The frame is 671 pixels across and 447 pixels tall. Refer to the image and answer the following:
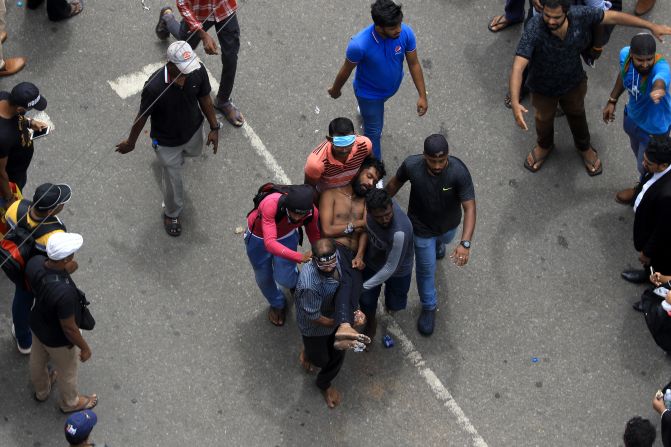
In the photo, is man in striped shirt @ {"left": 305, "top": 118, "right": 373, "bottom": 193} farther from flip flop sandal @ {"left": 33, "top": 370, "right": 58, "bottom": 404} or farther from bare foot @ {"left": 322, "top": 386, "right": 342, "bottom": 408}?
flip flop sandal @ {"left": 33, "top": 370, "right": 58, "bottom": 404}

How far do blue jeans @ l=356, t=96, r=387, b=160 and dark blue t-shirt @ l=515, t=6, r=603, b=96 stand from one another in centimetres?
131

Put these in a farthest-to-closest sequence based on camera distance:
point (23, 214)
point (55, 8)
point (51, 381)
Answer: point (55, 8), point (51, 381), point (23, 214)

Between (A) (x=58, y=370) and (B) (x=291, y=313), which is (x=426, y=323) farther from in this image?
(A) (x=58, y=370)

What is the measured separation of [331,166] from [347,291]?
110 cm

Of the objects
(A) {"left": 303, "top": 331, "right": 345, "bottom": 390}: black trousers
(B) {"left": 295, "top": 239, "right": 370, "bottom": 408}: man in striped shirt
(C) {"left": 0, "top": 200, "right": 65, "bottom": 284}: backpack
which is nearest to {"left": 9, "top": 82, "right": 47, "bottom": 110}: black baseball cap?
(C) {"left": 0, "top": 200, "right": 65, "bottom": 284}: backpack

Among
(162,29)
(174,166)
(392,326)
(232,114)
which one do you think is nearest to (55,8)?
(162,29)

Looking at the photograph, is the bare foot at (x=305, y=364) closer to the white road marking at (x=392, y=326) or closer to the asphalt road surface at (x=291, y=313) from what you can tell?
the asphalt road surface at (x=291, y=313)

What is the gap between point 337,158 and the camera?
365 inches

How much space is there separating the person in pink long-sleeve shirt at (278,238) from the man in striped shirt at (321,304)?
390mm

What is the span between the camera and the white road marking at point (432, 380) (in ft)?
31.3

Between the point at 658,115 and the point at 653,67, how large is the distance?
433 mm

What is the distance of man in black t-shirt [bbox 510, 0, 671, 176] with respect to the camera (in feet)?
32.2

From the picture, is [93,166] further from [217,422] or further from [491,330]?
[491,330]

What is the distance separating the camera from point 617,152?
11.2 metres
